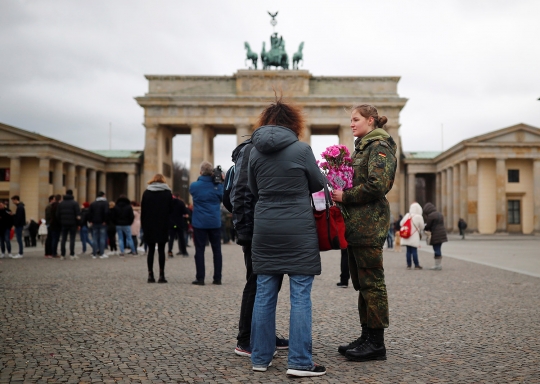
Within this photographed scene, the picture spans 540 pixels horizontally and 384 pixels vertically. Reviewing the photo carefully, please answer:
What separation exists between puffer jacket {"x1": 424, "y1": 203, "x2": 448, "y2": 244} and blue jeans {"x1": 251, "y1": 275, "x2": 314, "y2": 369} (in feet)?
38.2

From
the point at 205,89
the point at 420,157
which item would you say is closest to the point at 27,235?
the point at 205,89

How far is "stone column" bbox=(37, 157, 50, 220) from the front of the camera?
49656 mm

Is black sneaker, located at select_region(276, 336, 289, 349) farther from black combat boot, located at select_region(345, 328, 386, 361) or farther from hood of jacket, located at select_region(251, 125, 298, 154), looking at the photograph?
hood of jacket, located at select_region(251, 125, 298, 154)

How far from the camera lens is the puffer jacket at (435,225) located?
16.1 meters

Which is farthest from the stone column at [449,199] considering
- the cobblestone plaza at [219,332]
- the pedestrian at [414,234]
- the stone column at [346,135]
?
the cobblestone plaza at [219,332]

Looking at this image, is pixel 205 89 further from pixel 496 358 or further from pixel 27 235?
pixel 496 358

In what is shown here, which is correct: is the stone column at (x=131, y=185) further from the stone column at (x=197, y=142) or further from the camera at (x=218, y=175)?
the camera at (x=218, y=175)

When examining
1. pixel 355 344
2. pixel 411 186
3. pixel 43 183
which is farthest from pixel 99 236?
pixel 411 186

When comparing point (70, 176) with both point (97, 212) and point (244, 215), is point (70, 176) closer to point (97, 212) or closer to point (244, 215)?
point (97, 212)

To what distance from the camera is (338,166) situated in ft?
19.1

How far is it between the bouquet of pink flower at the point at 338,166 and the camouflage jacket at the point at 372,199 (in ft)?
0.49

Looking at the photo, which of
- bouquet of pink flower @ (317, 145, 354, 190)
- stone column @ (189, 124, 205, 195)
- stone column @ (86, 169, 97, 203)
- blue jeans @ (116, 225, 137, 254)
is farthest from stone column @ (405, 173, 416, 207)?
bouquet of pink flower @ (317, 145, 354, 190)

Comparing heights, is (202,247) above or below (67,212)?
below

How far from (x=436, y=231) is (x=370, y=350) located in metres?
11.4
